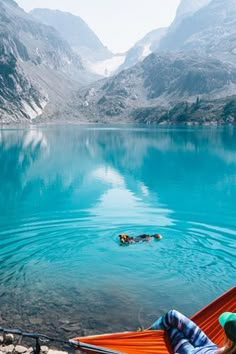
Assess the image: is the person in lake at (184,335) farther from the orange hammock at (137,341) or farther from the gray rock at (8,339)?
the gray rock at (8,339)

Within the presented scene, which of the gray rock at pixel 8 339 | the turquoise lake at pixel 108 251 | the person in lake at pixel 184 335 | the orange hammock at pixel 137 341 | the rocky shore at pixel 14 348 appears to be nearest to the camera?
the person in lake at pixel 184 335

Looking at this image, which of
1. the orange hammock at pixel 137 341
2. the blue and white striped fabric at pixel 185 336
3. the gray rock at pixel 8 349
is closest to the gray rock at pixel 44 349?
the gray rock at pixel 8 349

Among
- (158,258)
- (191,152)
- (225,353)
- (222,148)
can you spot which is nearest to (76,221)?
(158,258)

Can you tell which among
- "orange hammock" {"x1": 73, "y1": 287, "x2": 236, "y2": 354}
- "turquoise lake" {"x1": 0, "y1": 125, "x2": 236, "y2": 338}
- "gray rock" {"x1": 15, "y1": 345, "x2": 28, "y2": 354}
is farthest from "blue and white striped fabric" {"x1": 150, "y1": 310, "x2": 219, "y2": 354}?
"turquoise lake" {"x1": 0, "y1": 125, "x2": 236, "y2": 338}

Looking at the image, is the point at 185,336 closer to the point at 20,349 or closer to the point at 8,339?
the point at 20,349

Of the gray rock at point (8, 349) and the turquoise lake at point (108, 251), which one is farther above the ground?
the gray rock at point (8, 349)

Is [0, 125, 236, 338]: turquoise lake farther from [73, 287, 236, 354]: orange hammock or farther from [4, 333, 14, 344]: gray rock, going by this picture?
[73, 287, 236, 354]: orange hammock

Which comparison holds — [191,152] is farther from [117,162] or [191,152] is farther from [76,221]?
[76,221]
